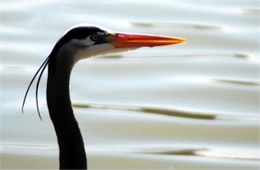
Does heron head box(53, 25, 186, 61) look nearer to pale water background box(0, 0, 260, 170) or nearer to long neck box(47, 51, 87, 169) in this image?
long neck box(47, 51, 87, 169)

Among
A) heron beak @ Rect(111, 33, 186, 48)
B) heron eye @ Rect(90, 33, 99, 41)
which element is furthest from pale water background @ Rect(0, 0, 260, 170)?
heron eye @ Rect(90, 33, 99, 41)

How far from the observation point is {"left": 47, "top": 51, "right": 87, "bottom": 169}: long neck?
463cm

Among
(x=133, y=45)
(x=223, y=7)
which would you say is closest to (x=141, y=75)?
(x=223, y=7)

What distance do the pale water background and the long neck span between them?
171 cm

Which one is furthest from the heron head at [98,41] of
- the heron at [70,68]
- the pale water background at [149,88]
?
the pale water background at [149,88]

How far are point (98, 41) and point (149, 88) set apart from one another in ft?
9.30

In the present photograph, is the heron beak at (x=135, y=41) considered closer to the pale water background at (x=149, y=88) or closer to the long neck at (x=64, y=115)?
the long neck at (x=64, y=115)

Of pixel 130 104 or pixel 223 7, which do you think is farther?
pixel 223 7

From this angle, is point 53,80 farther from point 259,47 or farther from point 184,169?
point 259,47

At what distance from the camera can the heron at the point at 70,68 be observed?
463 centimetres

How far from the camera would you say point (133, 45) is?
491cm

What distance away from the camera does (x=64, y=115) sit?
185 inches

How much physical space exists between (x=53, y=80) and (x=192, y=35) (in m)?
4.27

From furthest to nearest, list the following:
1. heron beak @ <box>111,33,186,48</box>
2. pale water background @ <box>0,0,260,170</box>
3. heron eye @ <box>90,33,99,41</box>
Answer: pale water background @ <box>0,0,260,170</box>
heron beak @ <box>111,33,186,48</box>
heron eye @ <box>90,33,99,41</box>
